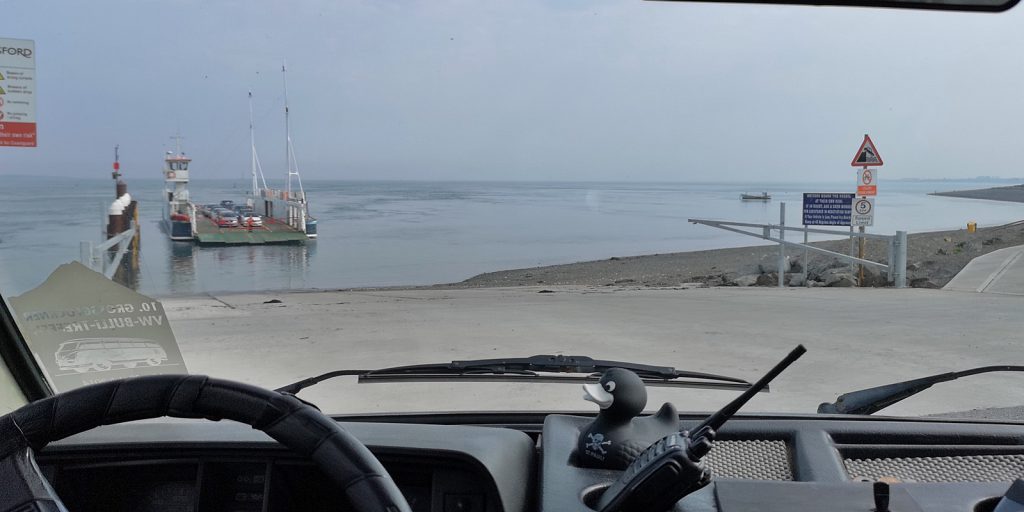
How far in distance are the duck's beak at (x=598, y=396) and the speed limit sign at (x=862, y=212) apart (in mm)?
1179

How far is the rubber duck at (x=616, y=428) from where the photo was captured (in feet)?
6.46

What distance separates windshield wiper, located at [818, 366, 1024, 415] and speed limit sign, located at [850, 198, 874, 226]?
544mm

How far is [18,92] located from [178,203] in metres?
0.55

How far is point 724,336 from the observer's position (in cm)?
303

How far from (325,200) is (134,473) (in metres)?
1.33

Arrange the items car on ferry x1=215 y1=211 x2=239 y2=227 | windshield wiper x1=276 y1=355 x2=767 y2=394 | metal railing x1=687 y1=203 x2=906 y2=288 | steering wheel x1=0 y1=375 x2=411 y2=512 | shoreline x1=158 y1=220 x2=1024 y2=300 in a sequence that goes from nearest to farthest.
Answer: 1. steering wheel x1=0 y1=375 x2=411 y2=512
2. windshield wiper x1=276 y1=355 x2=767 y2=394
3. car on ferry x1=215 y1=211 x2=239 y2=227
4. metal railing x1=687 y1=203 x2=906 y2=288
5. shoreline x1=158 y1=220 x2=1024 y2=300

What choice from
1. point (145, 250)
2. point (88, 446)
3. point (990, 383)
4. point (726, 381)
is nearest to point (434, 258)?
point (145, 250)

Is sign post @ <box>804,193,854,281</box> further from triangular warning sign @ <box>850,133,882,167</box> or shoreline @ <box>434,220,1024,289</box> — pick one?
shoreline @ <box>434,220,1024,289</box>

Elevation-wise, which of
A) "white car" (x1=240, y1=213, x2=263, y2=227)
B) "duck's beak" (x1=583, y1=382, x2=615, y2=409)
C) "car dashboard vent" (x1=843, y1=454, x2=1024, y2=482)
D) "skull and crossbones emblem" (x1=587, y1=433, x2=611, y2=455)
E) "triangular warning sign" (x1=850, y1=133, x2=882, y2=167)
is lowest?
"car dashboard vent" (x1=843, y1=454, x2=1024, y2=482)

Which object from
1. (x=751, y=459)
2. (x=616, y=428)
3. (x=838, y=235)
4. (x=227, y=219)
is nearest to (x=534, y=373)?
(x=616, y=428)

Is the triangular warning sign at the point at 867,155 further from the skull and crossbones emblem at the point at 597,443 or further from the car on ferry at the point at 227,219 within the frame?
the car on ferry at the point at 227,219

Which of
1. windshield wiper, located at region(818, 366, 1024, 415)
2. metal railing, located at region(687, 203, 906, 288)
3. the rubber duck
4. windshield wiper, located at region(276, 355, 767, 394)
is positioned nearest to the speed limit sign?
metal railing, located at region(687, 203, 906, 288)

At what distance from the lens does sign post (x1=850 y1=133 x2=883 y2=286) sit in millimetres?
2475

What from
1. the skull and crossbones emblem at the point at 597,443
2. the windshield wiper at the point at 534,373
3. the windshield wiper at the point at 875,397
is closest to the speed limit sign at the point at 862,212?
the windshield wiper at the point at 875,397
